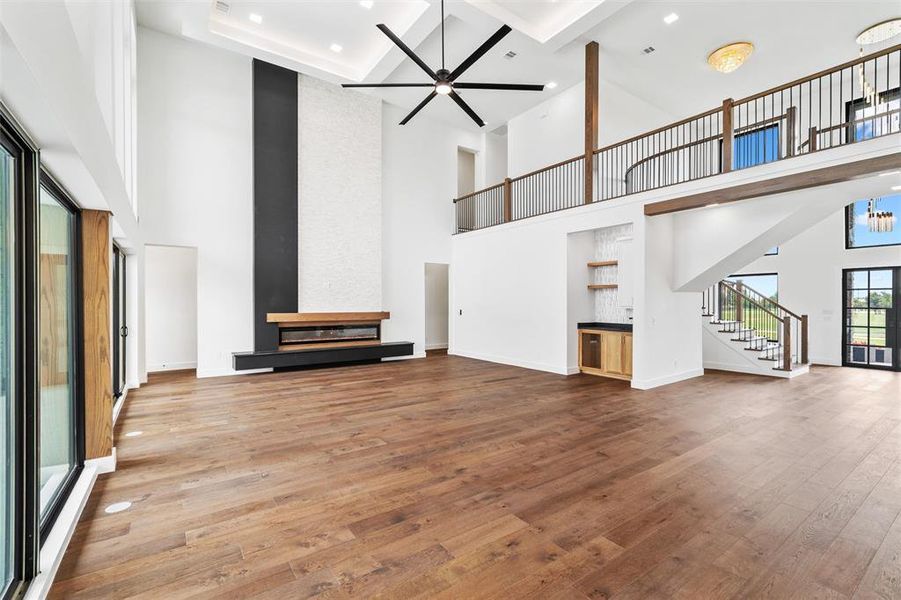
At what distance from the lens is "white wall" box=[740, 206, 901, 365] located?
27.3 ft

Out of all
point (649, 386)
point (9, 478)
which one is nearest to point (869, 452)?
point (649, 386)

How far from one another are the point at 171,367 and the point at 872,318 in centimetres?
1369

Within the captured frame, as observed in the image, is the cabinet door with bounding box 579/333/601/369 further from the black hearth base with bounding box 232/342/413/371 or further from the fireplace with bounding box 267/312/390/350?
the fireplace with bounding box 267/312/390/350

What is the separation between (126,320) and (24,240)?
5.54 metres

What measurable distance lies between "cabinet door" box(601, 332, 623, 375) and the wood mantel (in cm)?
445

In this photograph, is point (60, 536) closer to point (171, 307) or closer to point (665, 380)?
point (171, 307)

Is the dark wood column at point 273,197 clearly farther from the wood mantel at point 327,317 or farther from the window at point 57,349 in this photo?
the window at point 57,349

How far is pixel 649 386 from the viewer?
20.2 feet

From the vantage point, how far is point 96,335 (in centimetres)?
305

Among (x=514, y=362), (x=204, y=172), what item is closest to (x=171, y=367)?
(x=204, y=172)

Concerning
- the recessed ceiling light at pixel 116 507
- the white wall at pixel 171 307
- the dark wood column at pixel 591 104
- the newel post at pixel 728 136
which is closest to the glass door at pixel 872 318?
the newel post at pixel 728 136

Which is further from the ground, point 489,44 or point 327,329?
point 489,44

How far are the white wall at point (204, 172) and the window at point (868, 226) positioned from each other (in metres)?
11.7

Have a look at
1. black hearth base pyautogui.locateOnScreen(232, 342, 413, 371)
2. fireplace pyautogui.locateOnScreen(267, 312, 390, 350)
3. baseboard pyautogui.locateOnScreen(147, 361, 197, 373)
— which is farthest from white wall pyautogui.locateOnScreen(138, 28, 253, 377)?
baseboard pyautogui.locateOnScreen(147, 361, 197, 373)
